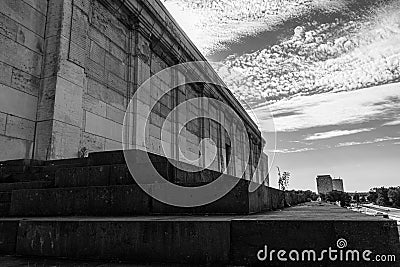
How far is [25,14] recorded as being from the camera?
812 centimetres

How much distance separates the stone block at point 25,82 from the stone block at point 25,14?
1222mm

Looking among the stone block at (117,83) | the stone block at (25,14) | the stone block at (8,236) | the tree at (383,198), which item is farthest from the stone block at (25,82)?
the tree at (383,198)

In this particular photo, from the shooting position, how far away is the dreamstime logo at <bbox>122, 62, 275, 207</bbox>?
4008 mm

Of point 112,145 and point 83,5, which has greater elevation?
point 83,5

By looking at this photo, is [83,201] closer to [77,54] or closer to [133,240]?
[133,240]

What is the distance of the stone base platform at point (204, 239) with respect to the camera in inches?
89.2

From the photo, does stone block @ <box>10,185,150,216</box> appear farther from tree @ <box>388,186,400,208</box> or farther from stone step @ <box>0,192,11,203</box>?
tree @ <box>388,186,400,208</box>

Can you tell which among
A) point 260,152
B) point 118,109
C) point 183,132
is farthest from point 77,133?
point 260,152

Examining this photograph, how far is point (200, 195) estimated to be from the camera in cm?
398

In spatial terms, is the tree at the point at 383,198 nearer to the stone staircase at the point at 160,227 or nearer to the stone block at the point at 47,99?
the stone block at the point at 47,99

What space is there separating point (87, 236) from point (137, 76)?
9829 mm

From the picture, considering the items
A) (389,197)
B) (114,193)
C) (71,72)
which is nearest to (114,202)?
(114,193)
